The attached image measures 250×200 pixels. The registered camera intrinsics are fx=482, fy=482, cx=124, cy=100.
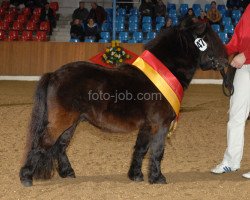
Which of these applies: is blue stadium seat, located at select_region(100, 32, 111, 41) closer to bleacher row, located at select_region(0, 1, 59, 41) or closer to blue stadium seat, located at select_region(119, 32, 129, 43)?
blue stadium seat, located at select_region(119, 32, 129, 43)

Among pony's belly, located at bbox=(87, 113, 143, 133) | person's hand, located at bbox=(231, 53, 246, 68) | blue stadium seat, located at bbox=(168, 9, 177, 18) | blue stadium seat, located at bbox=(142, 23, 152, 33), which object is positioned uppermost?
person's hand, located at bbox=(231, 53, 246, 68)

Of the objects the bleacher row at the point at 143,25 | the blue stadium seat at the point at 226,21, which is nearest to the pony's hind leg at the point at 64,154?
the bleacher row at the point at 143,25

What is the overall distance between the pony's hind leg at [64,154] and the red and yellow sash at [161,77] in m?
1.08

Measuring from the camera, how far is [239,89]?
586cm

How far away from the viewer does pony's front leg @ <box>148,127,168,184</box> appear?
18.0 feet

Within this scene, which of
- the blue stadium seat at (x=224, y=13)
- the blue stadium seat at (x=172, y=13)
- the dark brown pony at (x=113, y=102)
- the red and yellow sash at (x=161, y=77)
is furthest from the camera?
the blue stadium seat at (x=224, y=13)

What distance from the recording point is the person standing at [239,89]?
18.9ft

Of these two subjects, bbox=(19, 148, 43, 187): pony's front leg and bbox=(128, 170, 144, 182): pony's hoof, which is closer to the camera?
bbox=(19, 148, 43, 187): pony's front leg

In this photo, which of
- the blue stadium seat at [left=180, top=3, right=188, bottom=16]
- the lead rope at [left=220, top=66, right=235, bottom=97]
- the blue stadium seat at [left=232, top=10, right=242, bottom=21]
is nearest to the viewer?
the lead rope at [left=220, top=66, right=235, bottom=97]

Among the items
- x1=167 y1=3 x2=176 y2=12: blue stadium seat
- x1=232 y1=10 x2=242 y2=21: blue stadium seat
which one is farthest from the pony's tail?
x1=167 y1=3 x2=176 y2=12: blue stadium seat

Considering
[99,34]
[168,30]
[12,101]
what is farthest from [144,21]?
[168,30]

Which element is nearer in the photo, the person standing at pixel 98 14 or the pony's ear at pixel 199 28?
the pony's ear at pixel 199 28

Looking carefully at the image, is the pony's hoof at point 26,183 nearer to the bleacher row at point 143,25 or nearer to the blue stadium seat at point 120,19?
the bleacher row at point 143,25

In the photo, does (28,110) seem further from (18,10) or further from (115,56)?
(18,10)
